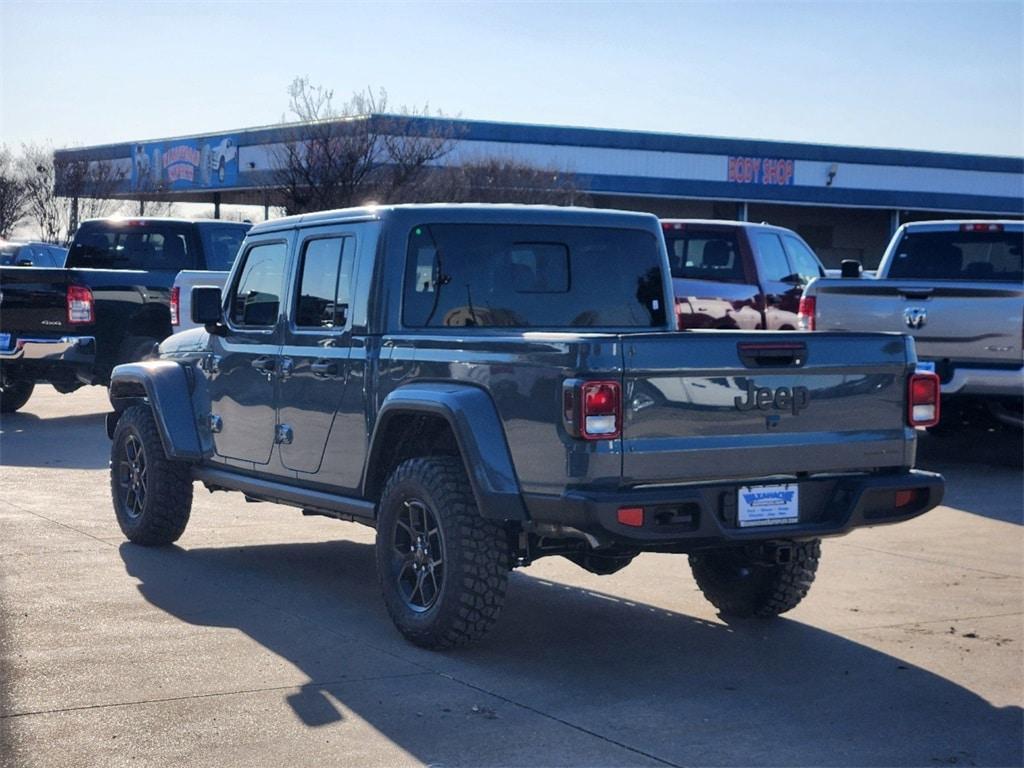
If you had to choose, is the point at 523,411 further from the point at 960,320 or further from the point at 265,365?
the point at 960,320

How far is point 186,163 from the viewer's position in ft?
172

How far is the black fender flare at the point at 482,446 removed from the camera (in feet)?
20.3

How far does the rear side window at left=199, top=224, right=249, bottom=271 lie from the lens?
1728 centimetres

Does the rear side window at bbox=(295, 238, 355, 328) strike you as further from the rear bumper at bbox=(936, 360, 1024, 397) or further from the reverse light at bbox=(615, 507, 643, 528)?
the rear bumper at bbox=(936, 360, 1024, 397)

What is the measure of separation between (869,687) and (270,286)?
3.95 m

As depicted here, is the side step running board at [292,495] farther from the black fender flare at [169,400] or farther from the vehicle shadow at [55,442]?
the vehicle shadow at [55,442]

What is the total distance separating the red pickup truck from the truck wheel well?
360 inches

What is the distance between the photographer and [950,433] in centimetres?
1393

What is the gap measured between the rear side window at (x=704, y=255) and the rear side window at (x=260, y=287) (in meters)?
8.35

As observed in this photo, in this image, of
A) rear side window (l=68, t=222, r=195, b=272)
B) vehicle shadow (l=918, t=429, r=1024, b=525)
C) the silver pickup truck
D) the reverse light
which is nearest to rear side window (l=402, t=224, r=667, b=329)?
the reverse light

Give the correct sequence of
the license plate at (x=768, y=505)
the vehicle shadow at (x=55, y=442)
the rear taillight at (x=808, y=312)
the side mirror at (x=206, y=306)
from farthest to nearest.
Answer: the rear taillight at (x=808, y=312), the vehicle shadow at (x=55, y=442), the side mirror at (x=206, y=306), the license plate at (x=768, y=505)

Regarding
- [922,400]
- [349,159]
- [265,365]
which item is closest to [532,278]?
[265,365]

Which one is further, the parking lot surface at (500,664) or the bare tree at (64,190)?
the bare tree at (64,190)

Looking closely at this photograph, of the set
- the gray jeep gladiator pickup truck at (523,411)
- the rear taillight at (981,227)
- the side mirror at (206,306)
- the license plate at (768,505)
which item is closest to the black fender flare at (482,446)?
the gray jeep gladiator pickup truck at (523,411)
